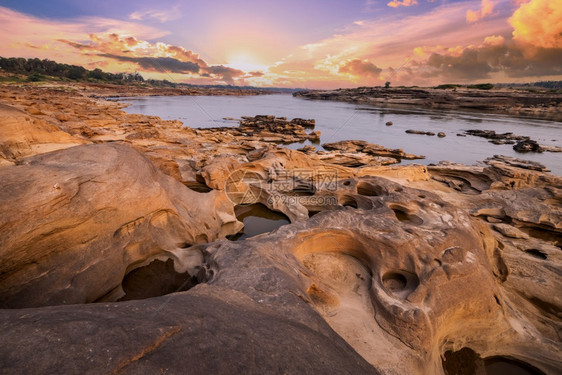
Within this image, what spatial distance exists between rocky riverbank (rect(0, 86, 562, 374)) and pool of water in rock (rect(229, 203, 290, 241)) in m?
0.67

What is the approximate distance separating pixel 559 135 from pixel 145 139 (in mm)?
52038

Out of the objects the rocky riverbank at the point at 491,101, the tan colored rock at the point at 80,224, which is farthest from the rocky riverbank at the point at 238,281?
the rocky riverbank at the point at 491,101

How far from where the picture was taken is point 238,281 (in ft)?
14.3

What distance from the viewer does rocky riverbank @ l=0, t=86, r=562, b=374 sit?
7.39 ft

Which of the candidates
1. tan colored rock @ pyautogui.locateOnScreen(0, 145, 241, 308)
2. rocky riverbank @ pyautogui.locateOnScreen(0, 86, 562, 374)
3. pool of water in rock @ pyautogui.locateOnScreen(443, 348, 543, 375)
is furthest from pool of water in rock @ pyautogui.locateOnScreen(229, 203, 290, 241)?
pool of water in rock @ pyautogui.locateOnScreen(443, 348, 543, 375)

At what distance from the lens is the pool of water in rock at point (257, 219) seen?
32.0ft

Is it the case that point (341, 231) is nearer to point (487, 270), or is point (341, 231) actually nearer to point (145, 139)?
point (487, 270)

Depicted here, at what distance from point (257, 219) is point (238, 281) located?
634 cm

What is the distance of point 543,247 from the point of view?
27.3 feet

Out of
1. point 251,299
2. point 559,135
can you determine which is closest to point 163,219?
point 251,299
